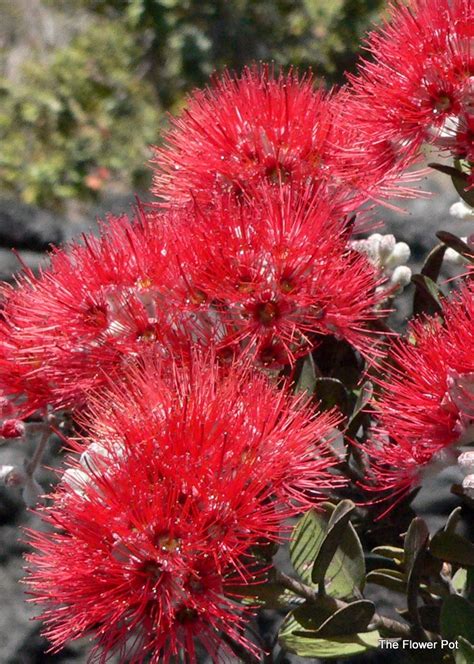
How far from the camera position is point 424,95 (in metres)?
1.12

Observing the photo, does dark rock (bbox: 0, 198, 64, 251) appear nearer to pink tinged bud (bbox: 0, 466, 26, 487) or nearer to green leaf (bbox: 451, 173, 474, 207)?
pink tinged bud (bbox: 0, 466, 26, 487)

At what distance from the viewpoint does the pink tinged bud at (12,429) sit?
1.14 metres

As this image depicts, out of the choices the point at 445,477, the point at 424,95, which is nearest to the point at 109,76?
the point at 445,477

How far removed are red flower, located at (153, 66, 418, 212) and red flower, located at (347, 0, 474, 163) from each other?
0.13ft

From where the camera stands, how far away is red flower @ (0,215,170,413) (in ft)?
3.49

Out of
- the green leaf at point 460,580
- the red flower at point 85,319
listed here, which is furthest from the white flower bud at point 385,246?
the green leaf at point 460,580

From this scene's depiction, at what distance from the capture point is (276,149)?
1197 millimetres

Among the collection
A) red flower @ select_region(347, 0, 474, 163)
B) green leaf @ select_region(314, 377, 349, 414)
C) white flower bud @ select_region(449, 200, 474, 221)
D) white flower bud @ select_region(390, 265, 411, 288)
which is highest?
red flower @ select_region(347, 0, 474, 163)

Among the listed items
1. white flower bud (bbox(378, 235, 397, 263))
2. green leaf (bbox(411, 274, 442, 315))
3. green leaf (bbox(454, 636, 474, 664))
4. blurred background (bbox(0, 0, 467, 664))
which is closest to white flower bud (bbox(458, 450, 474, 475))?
green leaf (bbox(454, 636, 474, 664))

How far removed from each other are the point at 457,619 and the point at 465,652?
85 mm

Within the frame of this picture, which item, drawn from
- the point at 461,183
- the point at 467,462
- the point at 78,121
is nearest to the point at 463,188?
the point at 461,183

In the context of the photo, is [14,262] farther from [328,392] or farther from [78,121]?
[78,121]

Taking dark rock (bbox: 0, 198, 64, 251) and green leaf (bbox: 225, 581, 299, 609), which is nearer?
green leaf (bbox: 225, 581, 299, 609)

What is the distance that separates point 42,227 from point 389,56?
1.42 meters
